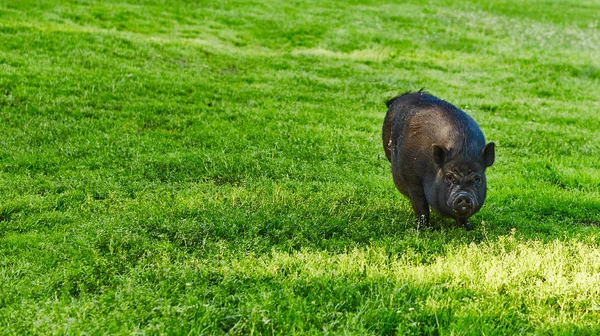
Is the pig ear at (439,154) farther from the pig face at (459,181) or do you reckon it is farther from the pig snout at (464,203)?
the pig snout at (464,203)

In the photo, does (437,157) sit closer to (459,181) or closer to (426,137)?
(459,181)

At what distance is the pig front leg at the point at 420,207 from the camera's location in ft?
29.5

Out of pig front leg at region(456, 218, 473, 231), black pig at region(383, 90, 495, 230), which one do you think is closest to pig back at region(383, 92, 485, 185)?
black pig at region(383, 90, 495, 230)

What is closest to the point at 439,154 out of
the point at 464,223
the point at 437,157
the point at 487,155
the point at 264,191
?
the point at 437,157

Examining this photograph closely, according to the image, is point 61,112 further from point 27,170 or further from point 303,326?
point 303,326

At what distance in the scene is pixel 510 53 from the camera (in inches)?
1051

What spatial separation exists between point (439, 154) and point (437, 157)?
48 millimetres

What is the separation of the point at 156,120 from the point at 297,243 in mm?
7415

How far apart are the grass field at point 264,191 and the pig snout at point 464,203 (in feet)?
1.72

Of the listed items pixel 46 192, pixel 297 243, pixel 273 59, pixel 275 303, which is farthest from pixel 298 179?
pixel 273 59

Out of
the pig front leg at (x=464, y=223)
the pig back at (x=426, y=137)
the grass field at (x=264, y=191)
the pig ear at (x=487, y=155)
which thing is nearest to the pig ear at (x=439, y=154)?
the pig back at (x=426, y=137)

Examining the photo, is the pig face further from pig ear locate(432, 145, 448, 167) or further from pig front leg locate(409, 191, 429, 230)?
pig front leg locate(409, 191, 429, 230)

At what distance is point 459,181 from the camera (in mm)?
7984

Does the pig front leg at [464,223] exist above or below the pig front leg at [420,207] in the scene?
below
